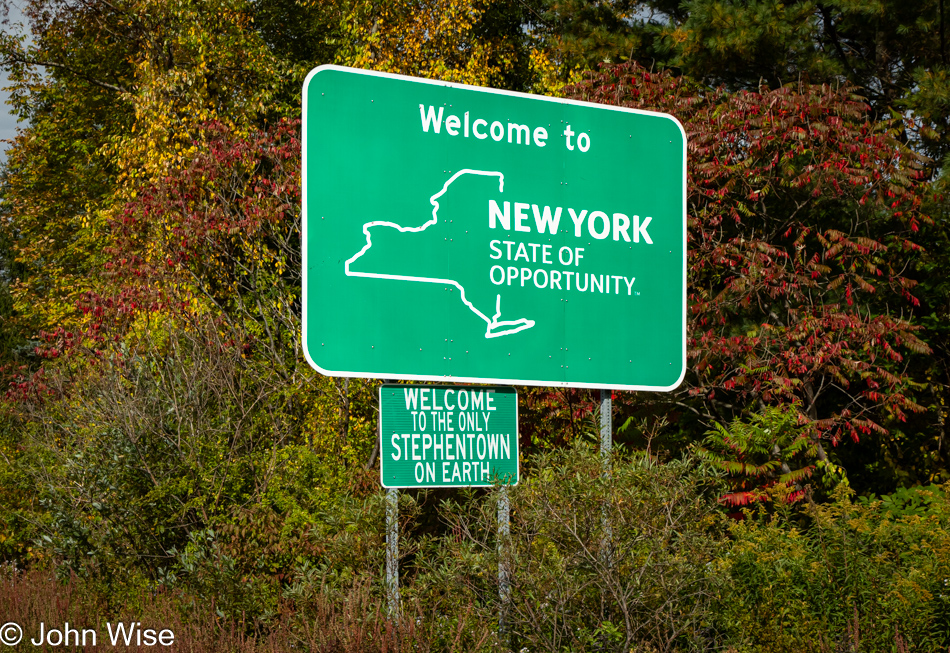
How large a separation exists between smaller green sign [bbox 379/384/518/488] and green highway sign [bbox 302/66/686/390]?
0.18m

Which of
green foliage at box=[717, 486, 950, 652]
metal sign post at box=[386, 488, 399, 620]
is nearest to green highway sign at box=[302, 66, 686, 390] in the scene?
metal sign post at box=[386, 488, 399, 620]

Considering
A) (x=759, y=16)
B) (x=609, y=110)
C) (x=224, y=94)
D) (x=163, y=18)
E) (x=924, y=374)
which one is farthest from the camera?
(x=224, y=94)

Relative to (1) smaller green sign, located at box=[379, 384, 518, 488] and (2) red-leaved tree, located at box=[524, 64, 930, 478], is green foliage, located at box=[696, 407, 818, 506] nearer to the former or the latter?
(2) red-leaved tree, located at box=[524, 64, 930, 478]

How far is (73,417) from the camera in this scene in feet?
32.0

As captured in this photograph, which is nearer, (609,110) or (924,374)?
(609,110)

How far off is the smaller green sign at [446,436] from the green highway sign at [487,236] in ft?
0.60

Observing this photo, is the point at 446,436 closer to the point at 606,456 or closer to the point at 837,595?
the point at 606,456

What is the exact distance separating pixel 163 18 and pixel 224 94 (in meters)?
2.07

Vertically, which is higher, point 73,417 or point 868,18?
point 868,18

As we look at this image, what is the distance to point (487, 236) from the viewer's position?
6477mm

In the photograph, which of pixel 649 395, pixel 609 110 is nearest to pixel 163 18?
pixel 649 395

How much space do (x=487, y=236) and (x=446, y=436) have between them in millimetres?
1287

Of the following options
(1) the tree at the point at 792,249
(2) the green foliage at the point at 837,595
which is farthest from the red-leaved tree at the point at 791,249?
(2) the green foliage at the point at 837,595

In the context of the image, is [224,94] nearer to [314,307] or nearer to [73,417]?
[73,417]
